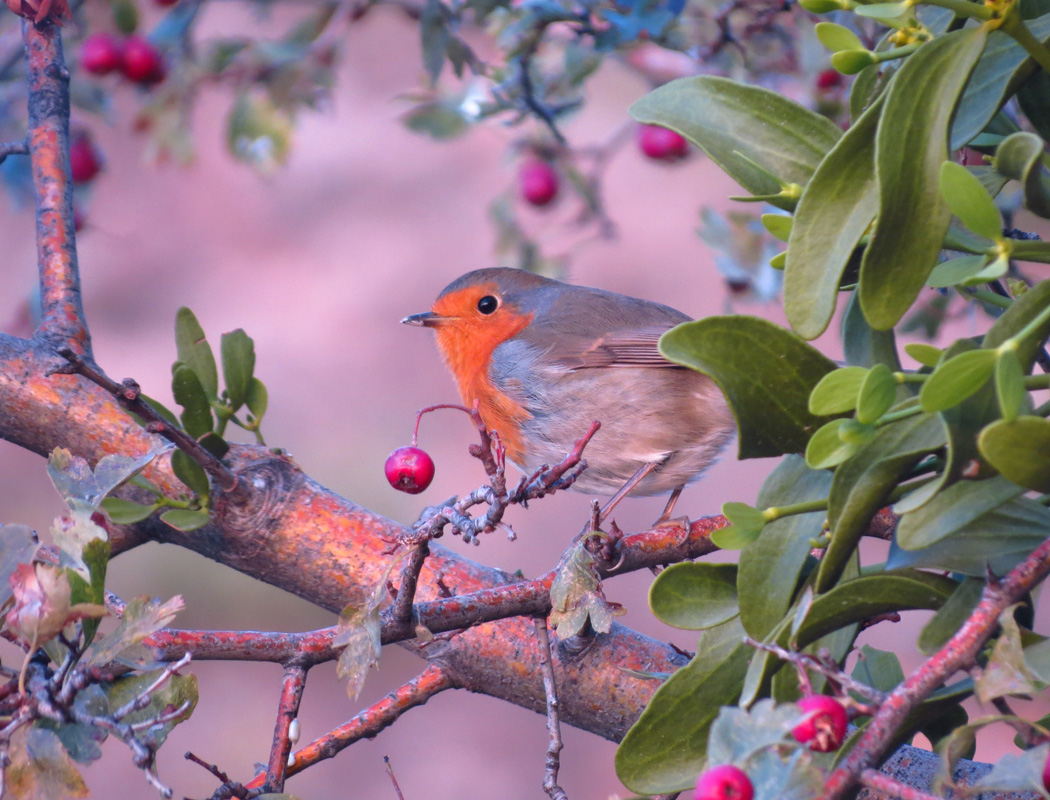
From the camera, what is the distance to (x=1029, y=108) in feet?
3.50

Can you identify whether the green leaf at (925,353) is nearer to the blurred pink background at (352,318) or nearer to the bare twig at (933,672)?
the bare twig at (933,672)

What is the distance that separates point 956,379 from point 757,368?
8.1 inches

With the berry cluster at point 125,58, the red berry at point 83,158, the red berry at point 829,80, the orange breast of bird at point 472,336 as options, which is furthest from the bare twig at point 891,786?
the red berry at point 83,158

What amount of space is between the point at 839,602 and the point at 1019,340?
10.8 inches

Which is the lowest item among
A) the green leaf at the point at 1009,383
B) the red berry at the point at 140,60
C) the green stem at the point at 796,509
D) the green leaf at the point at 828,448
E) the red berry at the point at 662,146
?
the green stem at the point at 796,509

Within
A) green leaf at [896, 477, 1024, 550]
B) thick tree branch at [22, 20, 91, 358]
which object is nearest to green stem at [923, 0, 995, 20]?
green leaf at [896, 477, 1024, 550]

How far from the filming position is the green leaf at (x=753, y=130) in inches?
40.0

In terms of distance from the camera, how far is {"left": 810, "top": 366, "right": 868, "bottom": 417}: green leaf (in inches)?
32.3

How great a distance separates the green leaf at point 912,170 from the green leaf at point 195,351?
1.08 meters

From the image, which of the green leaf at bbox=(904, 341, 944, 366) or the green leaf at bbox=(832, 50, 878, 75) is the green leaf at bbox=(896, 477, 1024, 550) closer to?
the green leaf at bbox=(904, 341, 944, 366)

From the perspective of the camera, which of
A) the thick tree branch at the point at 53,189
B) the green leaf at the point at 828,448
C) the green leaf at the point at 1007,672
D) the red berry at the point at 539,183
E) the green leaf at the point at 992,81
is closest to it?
the green leaf at the point at 1007,672

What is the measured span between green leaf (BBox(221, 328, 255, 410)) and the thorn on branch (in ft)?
0.39

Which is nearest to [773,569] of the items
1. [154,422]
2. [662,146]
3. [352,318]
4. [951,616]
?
[951,616]

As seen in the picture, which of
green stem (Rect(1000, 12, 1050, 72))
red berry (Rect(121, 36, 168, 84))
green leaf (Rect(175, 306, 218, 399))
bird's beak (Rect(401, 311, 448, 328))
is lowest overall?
bird's beak (Rect(401, 311, 448, 328))
